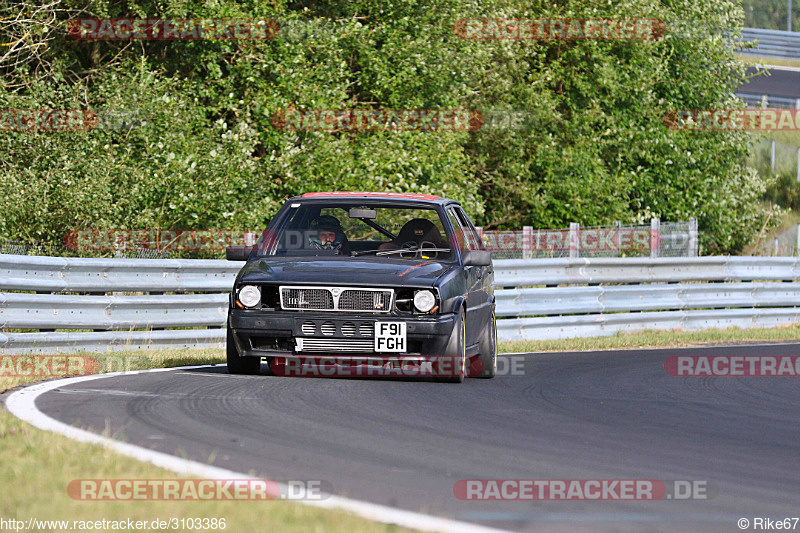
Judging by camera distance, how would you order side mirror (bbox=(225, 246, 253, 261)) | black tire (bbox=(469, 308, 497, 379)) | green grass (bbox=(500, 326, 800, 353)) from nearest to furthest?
1. side mirror (bbox=(225, 246, 253, 261))
2. black tire (bbox=(469, 308, 497, 379))
3. green grass (bbox=(500, 326, 800, 353))

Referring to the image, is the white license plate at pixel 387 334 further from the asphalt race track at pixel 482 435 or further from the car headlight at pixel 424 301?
the asphalt race track at pixel 482 435

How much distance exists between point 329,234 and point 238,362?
5.39 feet

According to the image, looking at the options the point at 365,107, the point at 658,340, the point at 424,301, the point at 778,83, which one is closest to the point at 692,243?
the point at 658,340

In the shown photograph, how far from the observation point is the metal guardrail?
1998 inches

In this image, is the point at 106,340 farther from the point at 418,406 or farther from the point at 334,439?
the point at 334,439

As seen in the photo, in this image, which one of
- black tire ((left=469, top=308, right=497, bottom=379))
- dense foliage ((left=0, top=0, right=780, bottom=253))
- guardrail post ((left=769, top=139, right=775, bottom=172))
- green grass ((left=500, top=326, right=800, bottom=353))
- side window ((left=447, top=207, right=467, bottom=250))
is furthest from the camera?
guardrail post ((left=769, top=139, right=775, bottom=172))

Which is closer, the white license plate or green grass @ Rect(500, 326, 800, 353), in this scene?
the white license plate

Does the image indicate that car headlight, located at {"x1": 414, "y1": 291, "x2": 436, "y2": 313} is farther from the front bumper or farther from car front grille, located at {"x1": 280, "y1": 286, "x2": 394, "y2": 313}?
car front grille, located at {"x1": 280, "y1": 286, "x2": 394, "y2": 313}

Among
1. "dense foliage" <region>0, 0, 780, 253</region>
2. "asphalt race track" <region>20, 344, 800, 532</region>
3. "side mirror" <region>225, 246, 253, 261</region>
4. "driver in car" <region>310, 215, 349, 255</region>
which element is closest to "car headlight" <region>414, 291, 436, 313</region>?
"asphalt race track" <region>20, 344, 800, 532</region>

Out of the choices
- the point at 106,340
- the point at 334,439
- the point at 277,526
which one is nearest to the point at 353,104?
the point at 106,340

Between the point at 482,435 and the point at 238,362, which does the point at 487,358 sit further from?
the point at 482,435

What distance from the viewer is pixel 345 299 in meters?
9.23

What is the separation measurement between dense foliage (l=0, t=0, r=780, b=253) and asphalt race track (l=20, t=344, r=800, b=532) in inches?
419

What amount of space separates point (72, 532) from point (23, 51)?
1900 centimetres
